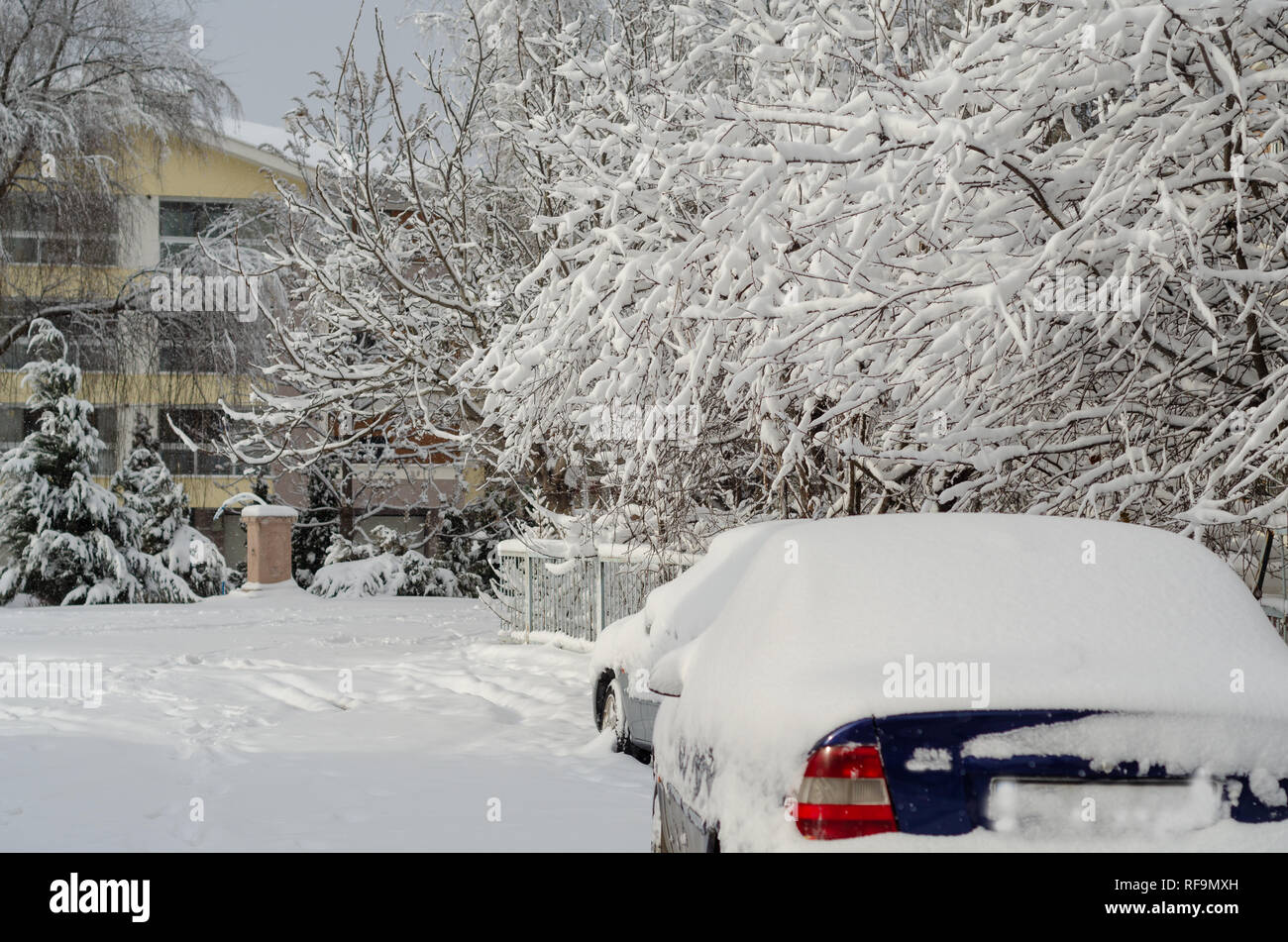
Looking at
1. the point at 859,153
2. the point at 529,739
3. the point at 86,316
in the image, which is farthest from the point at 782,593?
the point at 86,316

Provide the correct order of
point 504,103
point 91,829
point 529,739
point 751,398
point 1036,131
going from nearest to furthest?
point 91,829
point 1036,131
point 751,398
point 529,739
point 504,103

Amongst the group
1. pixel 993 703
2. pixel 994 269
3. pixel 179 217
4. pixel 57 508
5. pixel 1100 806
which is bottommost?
pixel 57 508

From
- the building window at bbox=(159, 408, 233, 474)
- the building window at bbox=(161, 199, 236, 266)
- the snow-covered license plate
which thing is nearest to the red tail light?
the snow-covered license plate

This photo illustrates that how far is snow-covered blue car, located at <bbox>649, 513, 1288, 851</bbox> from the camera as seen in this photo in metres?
3.08

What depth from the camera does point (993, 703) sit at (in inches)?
124

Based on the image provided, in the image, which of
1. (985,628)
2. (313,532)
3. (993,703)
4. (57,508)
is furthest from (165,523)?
(993,703)

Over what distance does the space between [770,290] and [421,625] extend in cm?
1315

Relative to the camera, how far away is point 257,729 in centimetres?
908

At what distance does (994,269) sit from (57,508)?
69.7 ft

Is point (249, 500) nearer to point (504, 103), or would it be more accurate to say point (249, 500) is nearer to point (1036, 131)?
point (504, 103)

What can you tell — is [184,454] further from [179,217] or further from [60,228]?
[60,228]

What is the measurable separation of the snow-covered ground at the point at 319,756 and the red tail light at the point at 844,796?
2.65 meters

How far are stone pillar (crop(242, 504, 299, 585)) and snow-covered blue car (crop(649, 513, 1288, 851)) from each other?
2284 cm

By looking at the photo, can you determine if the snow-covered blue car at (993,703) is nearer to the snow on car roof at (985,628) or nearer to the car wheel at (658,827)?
the snow on car roof at (985,628)
